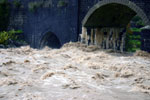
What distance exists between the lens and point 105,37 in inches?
618

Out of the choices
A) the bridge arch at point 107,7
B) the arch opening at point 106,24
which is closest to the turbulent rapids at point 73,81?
the bridge arch at point 107,7

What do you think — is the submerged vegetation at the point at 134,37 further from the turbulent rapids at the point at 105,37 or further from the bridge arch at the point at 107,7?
the bridge arch at the point at 107,7

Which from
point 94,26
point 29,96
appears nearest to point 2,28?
point 94,26

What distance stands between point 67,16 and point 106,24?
225 cm

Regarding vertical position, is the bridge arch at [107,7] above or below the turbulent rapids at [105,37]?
above

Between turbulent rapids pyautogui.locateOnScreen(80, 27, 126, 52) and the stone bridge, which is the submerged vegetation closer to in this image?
turbulent rapids pyautogui.locateOnScreen(80, 27, 126, 52)

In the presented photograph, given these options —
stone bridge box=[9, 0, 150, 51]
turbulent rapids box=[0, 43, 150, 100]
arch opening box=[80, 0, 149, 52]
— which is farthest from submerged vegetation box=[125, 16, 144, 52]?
turbulent rapids box=[0, 43, 150, 100]

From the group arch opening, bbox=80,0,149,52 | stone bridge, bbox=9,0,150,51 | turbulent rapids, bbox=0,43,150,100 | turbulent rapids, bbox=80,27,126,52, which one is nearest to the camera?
turbulent rapids, bbox=0,43,150,100

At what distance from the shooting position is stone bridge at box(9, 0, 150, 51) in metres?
12.7

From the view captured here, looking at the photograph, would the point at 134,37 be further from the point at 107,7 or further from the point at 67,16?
the point at 107,7

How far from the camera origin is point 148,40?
10781 millimetres

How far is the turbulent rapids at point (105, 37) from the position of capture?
14.8 metres

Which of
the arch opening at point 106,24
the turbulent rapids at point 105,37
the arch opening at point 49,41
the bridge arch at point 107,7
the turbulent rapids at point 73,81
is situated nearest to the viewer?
the turbulent rapids at point 73,81

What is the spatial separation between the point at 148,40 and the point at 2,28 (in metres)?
11.9
